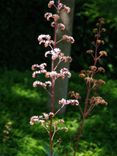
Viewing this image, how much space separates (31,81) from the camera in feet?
31.4

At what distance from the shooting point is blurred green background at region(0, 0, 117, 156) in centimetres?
654

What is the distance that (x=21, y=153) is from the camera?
6152 mm

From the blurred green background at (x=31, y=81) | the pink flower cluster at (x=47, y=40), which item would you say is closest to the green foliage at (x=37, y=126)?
the blurred green background at (x=31, y=81)

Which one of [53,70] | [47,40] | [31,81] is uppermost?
[31,81]

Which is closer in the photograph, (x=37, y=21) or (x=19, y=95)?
(x=19, y=95)

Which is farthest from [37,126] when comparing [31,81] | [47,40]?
[47,40]

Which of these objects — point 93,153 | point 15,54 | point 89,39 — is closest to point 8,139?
point 93,153

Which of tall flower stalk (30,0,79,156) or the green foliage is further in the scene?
the green foliage

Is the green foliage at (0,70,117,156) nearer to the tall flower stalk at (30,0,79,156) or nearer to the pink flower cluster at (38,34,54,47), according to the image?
the tall flower stalk at (30,0,79,156)

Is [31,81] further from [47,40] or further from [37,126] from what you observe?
[47,40]

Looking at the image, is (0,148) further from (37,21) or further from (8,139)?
(37,21)

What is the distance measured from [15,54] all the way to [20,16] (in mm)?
841

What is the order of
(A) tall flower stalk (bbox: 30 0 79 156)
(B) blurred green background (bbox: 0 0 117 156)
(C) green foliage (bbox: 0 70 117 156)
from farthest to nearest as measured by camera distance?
1. (B) blurred green background (bbox: 0 0 117 156)
2. (C) green foliage (bbox: 0 70 117 156)
3. (A) tall flower stalk (bbox: 30 0 79 156)

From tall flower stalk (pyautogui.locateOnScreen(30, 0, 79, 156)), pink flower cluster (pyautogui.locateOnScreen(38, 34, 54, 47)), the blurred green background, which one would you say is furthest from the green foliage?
pink flower cluster (pyautogui.locateOnScreen(38, 34, 54, 47))
